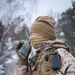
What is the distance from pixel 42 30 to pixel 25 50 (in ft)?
0.73

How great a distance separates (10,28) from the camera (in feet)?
76.4

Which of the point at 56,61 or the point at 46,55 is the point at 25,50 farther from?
the point at 56,61

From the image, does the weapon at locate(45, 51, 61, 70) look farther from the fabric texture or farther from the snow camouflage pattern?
the fabric texture

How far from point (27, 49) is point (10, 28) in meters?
20.4

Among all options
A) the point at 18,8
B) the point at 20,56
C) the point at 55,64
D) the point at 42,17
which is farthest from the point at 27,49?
the point at 18,8

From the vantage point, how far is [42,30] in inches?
112

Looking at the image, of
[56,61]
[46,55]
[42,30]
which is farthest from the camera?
[42,30]

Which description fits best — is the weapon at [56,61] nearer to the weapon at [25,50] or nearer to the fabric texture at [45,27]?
the fabric texture at [45,27]

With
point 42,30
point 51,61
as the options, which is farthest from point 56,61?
point 42,30

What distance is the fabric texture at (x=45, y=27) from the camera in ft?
9.25

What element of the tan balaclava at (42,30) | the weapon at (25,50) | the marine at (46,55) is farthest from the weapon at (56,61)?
the weapon at (25,50)

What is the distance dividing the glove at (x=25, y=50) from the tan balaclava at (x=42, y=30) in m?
0.09

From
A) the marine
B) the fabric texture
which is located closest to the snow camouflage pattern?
the marine

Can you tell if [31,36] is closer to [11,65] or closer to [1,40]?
[11,65]
